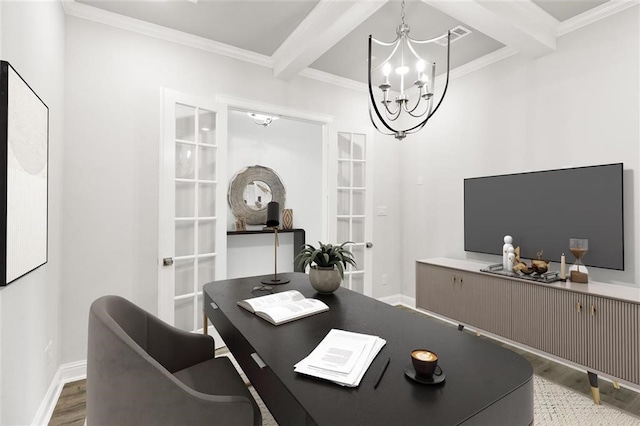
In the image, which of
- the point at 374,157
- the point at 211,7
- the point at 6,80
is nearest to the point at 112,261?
the point at 6,80

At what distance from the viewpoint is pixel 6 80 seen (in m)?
1.25

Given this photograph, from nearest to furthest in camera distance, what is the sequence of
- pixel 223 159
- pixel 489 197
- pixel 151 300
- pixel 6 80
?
pixel 6 80 < pixel 151 300 < pixel 223 159 < pixel 489 197

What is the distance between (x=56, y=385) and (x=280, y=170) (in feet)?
11.6

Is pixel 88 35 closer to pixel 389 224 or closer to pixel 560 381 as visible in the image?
pixel 389 224

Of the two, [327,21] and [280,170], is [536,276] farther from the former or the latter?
[280,170]

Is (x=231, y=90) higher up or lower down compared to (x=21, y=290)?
higher up

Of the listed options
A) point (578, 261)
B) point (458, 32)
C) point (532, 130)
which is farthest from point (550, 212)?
point (458, 32)

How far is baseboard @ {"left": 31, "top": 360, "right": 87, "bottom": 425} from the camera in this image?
1.86 meters

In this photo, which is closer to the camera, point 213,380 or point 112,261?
point 213,380

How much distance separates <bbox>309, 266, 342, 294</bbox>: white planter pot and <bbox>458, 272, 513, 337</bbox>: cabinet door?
1.69m

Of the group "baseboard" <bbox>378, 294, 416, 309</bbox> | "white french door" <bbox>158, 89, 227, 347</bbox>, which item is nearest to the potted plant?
"white french door" <bbox>158, 89, 227, 347</bbox>

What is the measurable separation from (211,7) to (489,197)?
9.73 feet

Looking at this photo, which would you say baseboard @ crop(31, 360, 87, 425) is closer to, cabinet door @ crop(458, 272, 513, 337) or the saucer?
the saucer

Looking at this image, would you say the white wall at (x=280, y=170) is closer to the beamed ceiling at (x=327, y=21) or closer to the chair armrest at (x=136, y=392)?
the beamed ceiling at (x=327, y=21)
